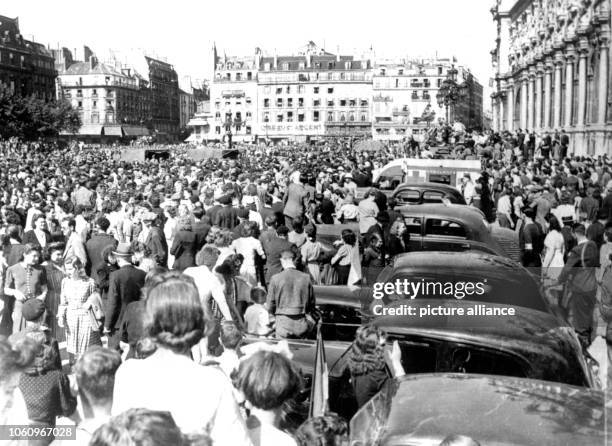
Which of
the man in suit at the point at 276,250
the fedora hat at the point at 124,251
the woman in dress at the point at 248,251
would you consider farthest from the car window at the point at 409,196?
the fedora hat at the point at 124,251

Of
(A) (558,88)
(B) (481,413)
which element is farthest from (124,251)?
(A) (558,88)

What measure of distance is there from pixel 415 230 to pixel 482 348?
659cm

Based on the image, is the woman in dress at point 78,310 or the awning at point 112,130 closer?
the woman in dress at point 78,310

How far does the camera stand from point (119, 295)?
8.62m

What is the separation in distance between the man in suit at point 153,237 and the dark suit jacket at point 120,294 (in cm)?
206

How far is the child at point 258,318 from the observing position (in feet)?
26.7

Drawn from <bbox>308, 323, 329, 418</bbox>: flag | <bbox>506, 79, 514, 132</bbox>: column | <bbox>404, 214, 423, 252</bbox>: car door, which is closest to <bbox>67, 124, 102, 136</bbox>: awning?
<bbox>506, 79, 514, 132</bbox>: column

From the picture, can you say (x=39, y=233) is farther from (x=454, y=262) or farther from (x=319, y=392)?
(x=319, y=392)

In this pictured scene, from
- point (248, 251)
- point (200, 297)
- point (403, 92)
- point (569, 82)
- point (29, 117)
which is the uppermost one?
point (403, 92)

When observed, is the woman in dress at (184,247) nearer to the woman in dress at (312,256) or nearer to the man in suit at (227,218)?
the woman in dress at (312,256)

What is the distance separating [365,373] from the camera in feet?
Answer: 19.8

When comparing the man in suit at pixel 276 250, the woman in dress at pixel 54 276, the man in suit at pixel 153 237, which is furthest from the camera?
the man in suit at pixel 276 250

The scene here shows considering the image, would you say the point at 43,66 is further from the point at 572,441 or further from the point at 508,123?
the point at 572,441

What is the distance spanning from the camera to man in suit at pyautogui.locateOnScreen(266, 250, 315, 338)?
28.6 ft
